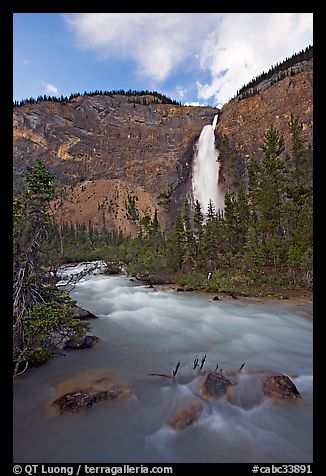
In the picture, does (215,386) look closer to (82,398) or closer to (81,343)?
(82,398)

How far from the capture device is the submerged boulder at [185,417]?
428cm

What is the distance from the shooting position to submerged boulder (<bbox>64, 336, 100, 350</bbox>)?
6.70 metres

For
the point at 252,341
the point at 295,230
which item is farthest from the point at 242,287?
the point at 252,341

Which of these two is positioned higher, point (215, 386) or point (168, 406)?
point (215, 386)

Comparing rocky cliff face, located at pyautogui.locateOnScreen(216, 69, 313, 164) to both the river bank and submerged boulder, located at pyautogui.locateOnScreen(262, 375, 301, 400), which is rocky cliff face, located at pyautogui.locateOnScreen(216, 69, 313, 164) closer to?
the river bank

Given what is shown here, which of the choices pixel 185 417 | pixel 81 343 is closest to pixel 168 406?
pixel 185 417

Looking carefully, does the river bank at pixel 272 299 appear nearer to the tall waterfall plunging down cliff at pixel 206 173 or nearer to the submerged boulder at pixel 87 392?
the submerged boulder at pixel 87 392

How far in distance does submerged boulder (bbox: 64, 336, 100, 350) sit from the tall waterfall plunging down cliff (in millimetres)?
52596

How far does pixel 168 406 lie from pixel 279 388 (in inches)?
83.4

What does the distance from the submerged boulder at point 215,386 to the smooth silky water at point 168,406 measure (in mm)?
167

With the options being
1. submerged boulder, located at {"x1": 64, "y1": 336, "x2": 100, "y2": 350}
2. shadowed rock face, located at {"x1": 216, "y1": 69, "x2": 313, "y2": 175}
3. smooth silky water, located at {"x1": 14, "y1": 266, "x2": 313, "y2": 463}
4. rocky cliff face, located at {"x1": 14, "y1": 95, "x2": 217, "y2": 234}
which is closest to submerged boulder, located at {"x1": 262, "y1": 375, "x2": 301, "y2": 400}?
smooth silky water, located at {"x1": 14, "y1": 266, "x2": 313, "y2": 463}

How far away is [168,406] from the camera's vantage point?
4742mm

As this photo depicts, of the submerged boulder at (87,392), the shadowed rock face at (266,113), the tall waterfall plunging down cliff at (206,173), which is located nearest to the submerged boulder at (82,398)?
the submerged boulder at (87,392)
